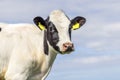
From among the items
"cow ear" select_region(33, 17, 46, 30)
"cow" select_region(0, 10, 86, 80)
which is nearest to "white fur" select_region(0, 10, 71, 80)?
"cow" select_region(0, 10, 86, 80)

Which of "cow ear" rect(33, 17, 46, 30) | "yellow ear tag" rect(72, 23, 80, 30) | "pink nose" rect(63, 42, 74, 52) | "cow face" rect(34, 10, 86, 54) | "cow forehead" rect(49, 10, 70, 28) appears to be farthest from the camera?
"yellow ear tag" rect(72, 23, 80, 30)

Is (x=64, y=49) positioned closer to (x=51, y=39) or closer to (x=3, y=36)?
(x=51, y=39)

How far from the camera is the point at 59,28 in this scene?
1114 cm

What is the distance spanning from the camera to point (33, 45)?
460 inches

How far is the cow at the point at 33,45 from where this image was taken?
1124cm

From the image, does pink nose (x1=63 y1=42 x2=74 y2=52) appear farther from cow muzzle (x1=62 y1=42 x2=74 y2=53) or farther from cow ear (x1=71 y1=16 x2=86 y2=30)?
cow ear (x1=71 y1=16 x2=86 y2=30)

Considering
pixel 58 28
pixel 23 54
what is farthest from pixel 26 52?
pixel 58 28

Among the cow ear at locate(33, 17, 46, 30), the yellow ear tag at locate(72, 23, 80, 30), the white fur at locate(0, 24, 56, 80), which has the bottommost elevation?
the white fur at locate(0, 24, 56, 80)

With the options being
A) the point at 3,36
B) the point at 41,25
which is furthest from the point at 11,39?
the point at 41,25

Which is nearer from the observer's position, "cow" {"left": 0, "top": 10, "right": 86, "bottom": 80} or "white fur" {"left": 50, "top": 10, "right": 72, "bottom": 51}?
"white fur" {"left": 50, "top": 10, "right": 72, "bottom": 51}

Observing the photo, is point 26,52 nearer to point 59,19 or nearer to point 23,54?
point 23,54

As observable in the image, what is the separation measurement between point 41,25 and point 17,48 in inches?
39.6

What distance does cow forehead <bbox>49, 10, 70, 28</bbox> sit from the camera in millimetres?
11227

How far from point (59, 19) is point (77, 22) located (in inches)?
31.7
